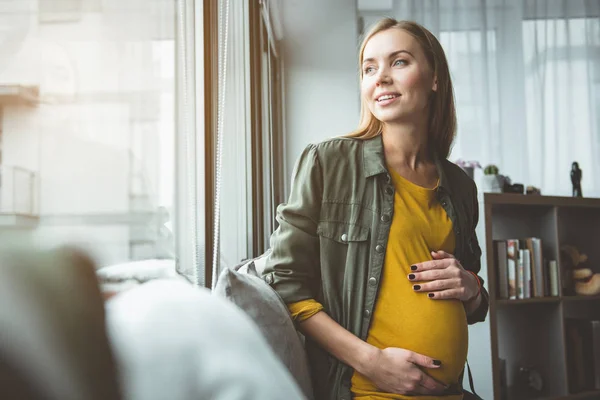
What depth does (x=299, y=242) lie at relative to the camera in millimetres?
1071

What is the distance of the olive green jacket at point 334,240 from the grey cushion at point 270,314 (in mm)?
65

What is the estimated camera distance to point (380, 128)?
127 centimetres

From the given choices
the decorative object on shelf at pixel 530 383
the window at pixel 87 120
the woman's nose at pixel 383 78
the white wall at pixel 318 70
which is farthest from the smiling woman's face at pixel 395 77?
the white wall at pixel 318 70

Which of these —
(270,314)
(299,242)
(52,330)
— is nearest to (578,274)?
(299,242)

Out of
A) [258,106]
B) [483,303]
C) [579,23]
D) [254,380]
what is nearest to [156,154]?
[254,380]

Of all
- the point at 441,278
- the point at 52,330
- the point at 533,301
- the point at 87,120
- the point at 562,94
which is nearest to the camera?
the point at 52,330

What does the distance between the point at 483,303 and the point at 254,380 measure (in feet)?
3.56

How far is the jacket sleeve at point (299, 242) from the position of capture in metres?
1.06

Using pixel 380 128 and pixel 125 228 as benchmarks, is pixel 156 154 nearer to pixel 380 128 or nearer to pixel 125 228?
pixel 125 228

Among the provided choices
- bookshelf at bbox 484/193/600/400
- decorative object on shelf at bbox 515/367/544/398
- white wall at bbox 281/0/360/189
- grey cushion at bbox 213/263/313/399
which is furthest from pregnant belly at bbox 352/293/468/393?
white wall at bbox 281/0/360/189

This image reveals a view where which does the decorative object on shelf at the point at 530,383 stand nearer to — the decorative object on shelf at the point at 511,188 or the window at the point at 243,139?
the decorative object on shelf at the point at 511,188

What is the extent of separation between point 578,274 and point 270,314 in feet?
8.03

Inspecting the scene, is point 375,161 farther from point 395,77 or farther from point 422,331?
point 422,331

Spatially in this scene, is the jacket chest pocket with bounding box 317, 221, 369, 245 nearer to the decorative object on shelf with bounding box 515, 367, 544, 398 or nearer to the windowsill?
the windowsill
